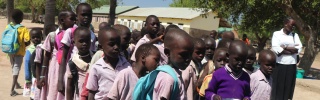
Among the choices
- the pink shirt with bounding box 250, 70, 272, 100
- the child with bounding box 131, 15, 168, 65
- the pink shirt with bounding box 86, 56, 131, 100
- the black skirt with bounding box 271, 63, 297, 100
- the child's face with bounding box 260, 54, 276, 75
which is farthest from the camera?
the black skirt with bounding box 271, 63, 297, 100

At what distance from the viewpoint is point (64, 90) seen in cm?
385

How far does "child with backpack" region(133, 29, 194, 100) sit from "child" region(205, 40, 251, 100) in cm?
81

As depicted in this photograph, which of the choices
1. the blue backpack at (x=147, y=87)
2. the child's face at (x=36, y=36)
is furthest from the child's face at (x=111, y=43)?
the child's face at (x=36, y=36)

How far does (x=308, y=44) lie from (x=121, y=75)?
11994mm

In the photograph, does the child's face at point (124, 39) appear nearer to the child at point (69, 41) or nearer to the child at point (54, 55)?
the child at point (69, 41)

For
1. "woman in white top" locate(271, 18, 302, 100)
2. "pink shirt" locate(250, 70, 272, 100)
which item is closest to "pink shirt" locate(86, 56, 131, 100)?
"pink shirt" locate(250, 70, 272, 100)

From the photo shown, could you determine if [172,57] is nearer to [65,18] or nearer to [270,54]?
[270,54]

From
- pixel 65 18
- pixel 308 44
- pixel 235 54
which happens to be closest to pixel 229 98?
pixel 235 54

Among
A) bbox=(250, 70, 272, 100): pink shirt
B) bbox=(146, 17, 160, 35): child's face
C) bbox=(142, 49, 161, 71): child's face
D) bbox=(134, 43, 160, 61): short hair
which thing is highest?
bbox=(146, 17, 160, 35): child's face

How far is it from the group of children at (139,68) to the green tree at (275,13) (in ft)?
30.1

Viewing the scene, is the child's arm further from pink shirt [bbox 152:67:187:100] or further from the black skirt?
the black skirt

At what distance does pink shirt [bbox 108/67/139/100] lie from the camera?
8.71 ft

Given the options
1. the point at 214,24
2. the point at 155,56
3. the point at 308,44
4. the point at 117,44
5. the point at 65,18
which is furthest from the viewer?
the point at 214,24

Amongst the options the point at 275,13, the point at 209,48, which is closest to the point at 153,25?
the point at 209,48
